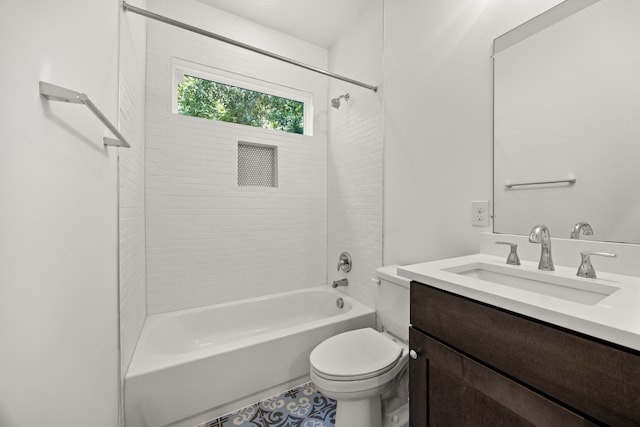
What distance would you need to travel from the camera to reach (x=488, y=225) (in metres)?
1.25

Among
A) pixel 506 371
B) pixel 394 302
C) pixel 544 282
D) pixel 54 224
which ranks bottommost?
pixel 394 302

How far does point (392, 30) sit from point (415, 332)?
6.70 ft

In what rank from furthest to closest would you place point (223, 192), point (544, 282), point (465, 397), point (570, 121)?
point (223, 192), point (570, 121), point (544, 282), point (465, 397)

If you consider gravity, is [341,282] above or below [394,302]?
below

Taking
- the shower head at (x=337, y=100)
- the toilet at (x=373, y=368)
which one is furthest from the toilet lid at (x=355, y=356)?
the shower head at (x=337, y=100)

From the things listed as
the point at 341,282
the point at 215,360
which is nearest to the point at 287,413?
the point at 215,360

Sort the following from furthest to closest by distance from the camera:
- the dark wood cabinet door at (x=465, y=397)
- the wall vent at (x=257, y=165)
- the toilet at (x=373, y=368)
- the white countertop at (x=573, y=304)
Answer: the wall vent at (x=257, y=165), the toilet at (x=373, y=368), the dark wood cabinet door at (x=465, y=397), the white countertop at (x=573, y=304)

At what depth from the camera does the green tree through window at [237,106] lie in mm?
2143

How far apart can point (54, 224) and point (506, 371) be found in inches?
47.3

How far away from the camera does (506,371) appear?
2.02ft

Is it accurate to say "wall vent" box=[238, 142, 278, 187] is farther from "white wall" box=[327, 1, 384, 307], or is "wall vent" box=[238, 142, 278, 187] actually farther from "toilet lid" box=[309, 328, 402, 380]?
"toilet lid" box=[309, 328, 402, 380]

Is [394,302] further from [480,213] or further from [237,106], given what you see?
[237,106]

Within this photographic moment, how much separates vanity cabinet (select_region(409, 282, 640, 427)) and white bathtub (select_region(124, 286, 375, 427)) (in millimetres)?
891

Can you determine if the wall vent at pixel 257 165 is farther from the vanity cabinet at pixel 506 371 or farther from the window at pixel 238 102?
the vanity cabinet at pixel 506 371
